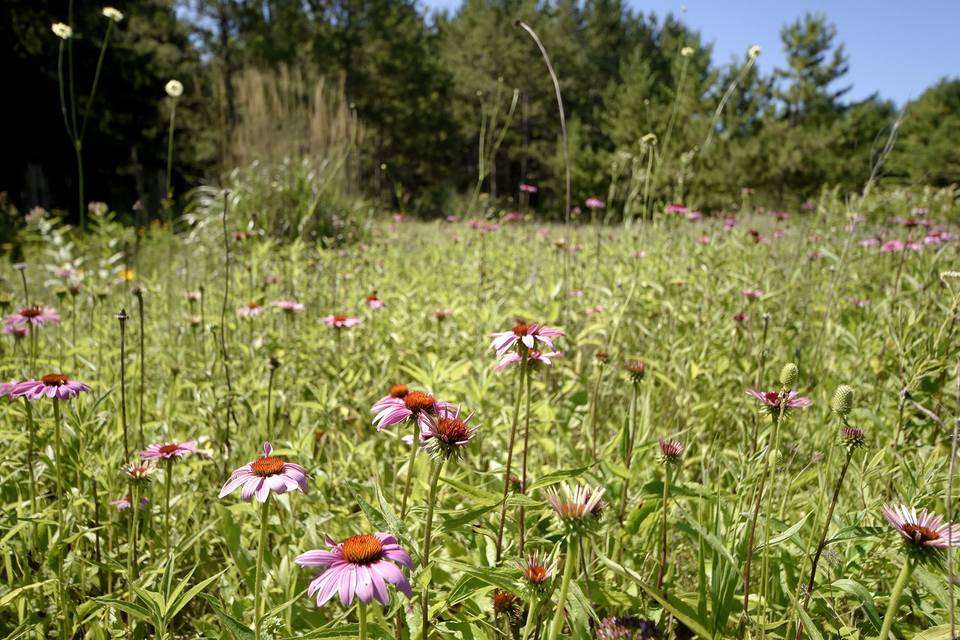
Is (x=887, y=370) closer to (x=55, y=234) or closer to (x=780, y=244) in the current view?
(x=780, y=244)

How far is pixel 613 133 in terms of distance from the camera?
63.3 ft

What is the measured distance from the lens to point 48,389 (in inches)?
35.0

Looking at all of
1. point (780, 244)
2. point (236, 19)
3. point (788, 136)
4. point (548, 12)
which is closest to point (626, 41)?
point (548, 12)

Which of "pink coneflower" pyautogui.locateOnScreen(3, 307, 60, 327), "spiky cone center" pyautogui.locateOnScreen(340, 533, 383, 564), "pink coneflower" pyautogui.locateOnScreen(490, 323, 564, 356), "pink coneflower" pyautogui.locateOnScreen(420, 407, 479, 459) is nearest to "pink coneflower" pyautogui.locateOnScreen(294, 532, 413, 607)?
"spiky cone center" pyautogui.locateOnScreen(340, 533, 383, 564)

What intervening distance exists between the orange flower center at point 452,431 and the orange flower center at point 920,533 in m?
0.48

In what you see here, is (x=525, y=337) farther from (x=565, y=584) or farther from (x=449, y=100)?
(x=449, y=100)

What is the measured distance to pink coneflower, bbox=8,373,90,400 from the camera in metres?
0.87

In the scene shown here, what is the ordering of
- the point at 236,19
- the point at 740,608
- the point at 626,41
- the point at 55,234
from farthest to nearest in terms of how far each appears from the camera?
the point at 626,41, the point at 236,19, the point at 55,234, the point at 740,608

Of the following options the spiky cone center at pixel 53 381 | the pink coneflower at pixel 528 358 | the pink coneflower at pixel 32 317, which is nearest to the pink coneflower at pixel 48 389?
the spiky cone center at pixel 53 381

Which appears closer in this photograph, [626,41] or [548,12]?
[548,12]

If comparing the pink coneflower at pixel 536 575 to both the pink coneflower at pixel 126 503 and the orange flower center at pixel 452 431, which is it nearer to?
the orange flower center at pixel 452 431

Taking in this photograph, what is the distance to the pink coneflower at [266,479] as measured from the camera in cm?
63

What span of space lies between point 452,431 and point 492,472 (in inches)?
4.4

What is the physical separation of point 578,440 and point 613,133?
19.4 meters
